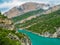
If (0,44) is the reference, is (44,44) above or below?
below

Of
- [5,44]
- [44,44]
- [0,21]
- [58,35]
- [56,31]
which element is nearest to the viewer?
[5,44]

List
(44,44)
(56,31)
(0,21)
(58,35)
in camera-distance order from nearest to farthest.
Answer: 1. (0,21)
2. (44,44)
3. (58,35)
4. (56,31)

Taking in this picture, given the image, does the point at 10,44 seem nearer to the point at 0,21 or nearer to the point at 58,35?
the point at 0,21

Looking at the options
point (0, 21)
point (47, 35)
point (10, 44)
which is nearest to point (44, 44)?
point (0, 21)

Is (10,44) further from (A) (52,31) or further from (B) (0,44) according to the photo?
(A) (52,31)

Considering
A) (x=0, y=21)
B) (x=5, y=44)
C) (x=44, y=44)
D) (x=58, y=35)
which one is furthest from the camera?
(x=58, y=35)

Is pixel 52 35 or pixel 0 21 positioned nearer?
pixel 0 21

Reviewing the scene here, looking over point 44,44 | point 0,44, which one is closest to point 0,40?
point 0,44

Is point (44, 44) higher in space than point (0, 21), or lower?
lower

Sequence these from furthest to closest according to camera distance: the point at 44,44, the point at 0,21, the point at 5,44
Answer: the point at 44,44 → the point at 0,21 → the point at 5,44
